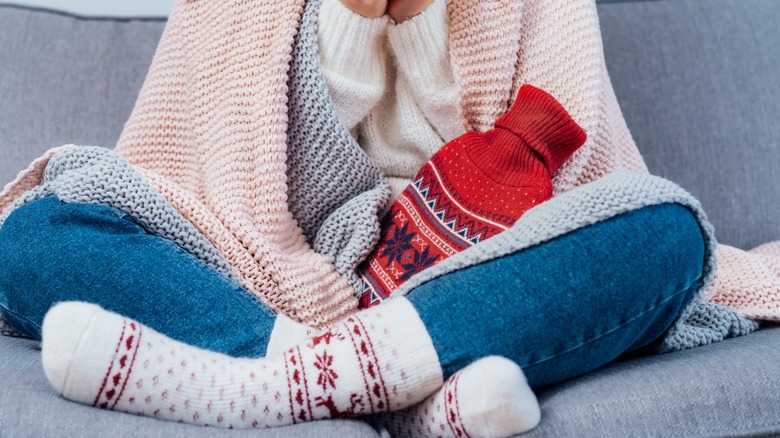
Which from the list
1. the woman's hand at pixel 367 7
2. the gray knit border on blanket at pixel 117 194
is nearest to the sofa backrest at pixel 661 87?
the gray knit border on blanket at pixel 117 194

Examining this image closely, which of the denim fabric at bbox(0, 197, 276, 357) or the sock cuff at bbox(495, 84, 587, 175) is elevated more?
the sock cuff at bbox(495, 84, 587, 175)

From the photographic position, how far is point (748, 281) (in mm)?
894

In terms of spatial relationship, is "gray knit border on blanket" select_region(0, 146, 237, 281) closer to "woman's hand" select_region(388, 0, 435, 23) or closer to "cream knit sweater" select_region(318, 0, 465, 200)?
"cream knit sweater" select_region(318, 0, 465, 200)

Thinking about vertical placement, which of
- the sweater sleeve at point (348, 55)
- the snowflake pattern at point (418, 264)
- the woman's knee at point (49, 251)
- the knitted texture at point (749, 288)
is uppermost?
the sweater sleeve at point (348, 55)

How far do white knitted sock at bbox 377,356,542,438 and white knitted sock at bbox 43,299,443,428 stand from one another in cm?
2

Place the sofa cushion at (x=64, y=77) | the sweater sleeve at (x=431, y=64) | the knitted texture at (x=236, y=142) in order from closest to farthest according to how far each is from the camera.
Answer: the knitted texture at (x=236, y=142), the sweater sleeve at (x=431, y=64), the sofa cushion at (x=64, y=77)

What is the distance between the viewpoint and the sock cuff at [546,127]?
0.85m

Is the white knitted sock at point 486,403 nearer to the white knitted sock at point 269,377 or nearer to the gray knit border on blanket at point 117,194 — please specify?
the white knitted sock at point 269,377

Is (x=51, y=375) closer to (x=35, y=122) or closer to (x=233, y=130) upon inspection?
(x=233, y=130)

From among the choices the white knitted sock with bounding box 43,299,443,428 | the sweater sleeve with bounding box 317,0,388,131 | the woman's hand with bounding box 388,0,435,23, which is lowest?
the white knitted sock with bounding box 43,299,443,428

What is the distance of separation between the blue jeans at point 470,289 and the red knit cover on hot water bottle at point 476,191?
159 millimetres

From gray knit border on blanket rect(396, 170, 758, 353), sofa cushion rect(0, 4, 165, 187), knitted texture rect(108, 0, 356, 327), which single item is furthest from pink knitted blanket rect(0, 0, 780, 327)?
sofa cushion rect(0, 4, 165, 187)

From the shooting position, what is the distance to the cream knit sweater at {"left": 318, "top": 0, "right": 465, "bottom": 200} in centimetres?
92

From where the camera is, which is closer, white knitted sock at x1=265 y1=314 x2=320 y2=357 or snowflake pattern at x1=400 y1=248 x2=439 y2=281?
white knitted sock at x1=265 y1=314 x2=320 y2=357
